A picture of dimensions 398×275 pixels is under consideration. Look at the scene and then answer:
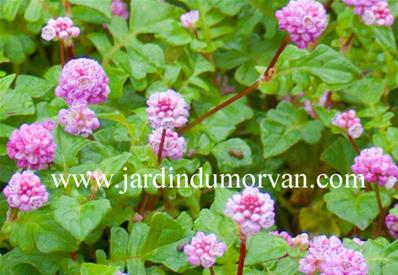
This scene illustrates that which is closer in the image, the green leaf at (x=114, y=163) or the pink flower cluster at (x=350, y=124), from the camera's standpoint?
the green leaf at (x=114, y=163)

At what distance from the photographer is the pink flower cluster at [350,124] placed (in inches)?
71.9

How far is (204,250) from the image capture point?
1.41 m

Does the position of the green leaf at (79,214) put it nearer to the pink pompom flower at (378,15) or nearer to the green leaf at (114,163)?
the green leaf at (114,163)

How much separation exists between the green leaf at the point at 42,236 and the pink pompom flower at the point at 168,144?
0.24m

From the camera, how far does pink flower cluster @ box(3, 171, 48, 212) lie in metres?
1.44

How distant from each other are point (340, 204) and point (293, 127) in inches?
11.0

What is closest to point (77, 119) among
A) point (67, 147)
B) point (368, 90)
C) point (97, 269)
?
point (67, 147)

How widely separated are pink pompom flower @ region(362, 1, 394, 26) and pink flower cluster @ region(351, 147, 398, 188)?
34cm

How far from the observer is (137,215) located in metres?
1.63

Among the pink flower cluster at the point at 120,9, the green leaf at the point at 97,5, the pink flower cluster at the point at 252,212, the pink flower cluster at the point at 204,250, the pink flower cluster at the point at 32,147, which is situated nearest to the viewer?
the pink flower cluster at the point at 252,212

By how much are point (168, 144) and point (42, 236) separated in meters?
0.29

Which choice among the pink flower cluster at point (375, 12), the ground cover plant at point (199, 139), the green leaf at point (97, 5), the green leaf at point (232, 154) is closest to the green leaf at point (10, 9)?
the ground cover plant at point (199, 139)

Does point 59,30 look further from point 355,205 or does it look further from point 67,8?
point 355,205

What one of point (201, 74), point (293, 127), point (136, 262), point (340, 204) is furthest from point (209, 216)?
point (201, 74)
